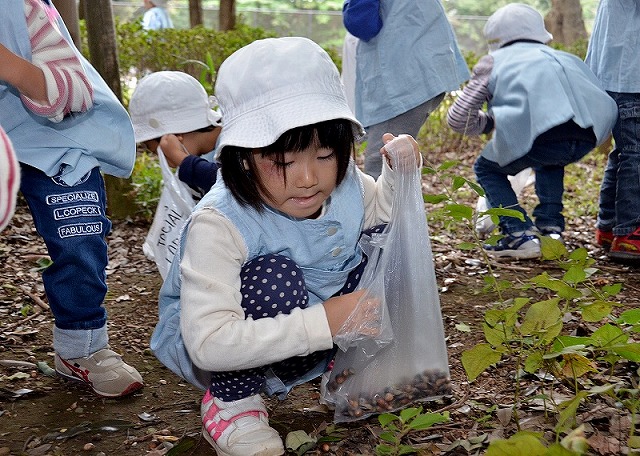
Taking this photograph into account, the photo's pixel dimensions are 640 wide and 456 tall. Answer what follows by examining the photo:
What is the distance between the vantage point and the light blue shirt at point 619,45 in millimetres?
3352

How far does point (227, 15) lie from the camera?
8.66 meters

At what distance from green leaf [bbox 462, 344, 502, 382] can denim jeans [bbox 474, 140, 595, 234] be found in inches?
69.8

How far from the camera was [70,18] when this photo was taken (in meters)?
3.69

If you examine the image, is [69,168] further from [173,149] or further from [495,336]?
[495,336]

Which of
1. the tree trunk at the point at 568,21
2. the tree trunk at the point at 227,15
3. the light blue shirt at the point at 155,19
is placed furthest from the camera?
the tree trunk at the point at 568,21

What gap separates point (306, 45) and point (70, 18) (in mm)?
2175

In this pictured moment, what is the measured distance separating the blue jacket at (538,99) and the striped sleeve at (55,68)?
1947 mm

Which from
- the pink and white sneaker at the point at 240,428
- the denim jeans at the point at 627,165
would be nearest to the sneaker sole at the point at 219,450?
the pink and white sneaker at the point at 240,428

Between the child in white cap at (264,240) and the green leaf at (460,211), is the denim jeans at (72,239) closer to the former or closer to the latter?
the child in white cap at (264,240)

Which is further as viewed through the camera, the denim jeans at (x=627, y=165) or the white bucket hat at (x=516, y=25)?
the white bucket hat at (x=516, y=25)

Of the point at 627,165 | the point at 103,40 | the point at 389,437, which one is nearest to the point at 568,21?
the point at 627,165

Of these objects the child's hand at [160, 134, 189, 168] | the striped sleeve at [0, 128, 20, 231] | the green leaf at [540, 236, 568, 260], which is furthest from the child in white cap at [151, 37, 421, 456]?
the child's hand at [160, 134, 189, 168]

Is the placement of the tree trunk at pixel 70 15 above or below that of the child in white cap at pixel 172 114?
above

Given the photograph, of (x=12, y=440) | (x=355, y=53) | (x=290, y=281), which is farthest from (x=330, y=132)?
(x=355, y=53)
